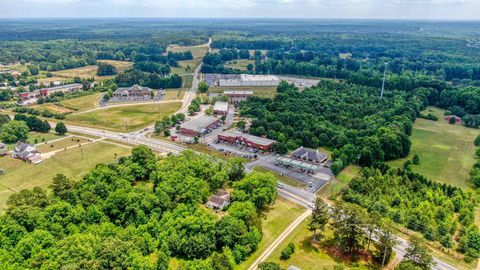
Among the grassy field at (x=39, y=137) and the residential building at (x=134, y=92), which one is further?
the residential building at (x=134, y=92)

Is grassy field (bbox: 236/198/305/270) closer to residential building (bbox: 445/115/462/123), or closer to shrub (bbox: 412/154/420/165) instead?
shrub (bbox: 412/154/420/165)

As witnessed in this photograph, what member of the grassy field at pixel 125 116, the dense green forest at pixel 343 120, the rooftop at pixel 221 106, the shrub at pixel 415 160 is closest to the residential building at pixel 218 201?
the dense green forest at pixel 343 120

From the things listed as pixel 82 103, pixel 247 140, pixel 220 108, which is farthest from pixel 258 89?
pixel 82 103

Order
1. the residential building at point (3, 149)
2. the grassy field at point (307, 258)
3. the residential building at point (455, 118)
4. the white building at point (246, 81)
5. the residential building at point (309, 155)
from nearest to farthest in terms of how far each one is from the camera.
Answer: the grassy field at point (307, 258)
the residential building at point (309, 155)
the residential building at point (3, 149)
the residential building at point (455, 118)
the white building at point (246, 81)

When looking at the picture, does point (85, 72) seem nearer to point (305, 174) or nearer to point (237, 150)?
point (237, 150)

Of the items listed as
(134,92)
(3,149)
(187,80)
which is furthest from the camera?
(187,80)

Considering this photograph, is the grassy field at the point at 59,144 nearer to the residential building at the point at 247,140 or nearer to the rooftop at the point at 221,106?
the residential building at the point at 247,140

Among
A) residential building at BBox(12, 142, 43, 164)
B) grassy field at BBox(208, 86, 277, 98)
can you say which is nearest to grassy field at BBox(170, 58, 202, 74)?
grassy field at BBox(208, 86, 277, 98)
